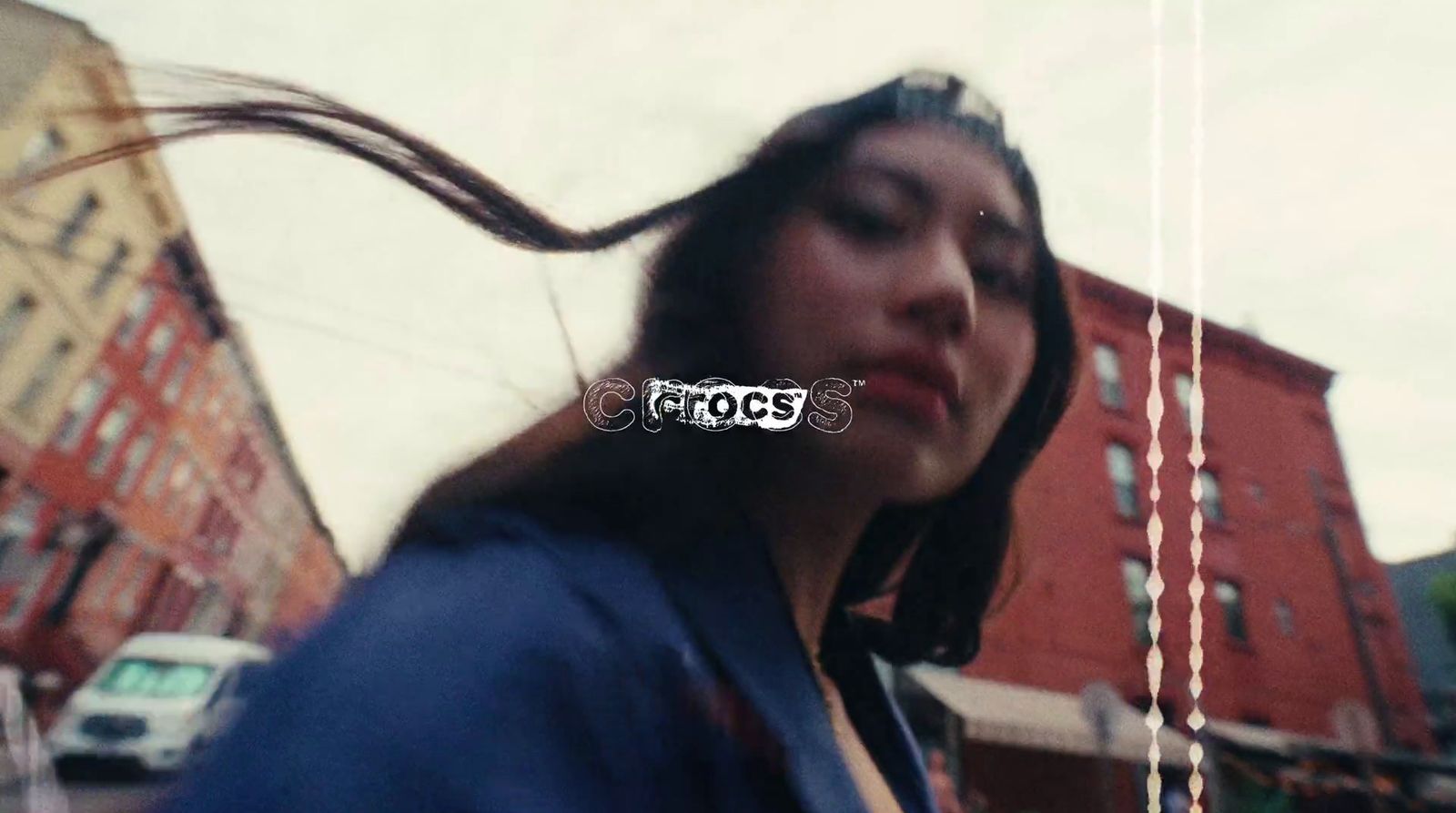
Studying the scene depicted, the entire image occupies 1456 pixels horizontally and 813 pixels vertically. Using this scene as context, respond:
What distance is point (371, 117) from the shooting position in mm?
572

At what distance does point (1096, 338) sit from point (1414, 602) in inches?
40.5

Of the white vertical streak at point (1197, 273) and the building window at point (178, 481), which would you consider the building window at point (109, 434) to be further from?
the white vertical streak at point (1197, 273)

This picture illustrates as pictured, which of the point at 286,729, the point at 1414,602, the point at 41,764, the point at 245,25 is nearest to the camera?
the point at 286,729

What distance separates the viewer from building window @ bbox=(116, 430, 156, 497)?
58cm

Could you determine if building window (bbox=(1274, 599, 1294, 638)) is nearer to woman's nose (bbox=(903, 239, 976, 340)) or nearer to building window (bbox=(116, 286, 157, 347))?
woman's nose (bbox=(903, 239, 976, 340))

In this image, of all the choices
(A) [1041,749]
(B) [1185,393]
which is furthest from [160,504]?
(B) [1185,393]

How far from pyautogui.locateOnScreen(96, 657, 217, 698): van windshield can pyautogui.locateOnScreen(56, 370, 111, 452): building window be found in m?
0.17

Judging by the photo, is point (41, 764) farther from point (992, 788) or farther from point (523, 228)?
point (992, 788)

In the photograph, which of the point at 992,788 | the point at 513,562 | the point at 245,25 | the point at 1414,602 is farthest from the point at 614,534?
the point at 1414,602

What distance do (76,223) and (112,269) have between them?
41mm

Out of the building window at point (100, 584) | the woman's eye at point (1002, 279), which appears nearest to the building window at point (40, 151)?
the building window at point (100, 584)

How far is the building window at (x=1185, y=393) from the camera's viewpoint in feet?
3.83

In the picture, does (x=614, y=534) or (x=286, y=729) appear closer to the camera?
(x=286, y=729)

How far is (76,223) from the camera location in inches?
24.1
